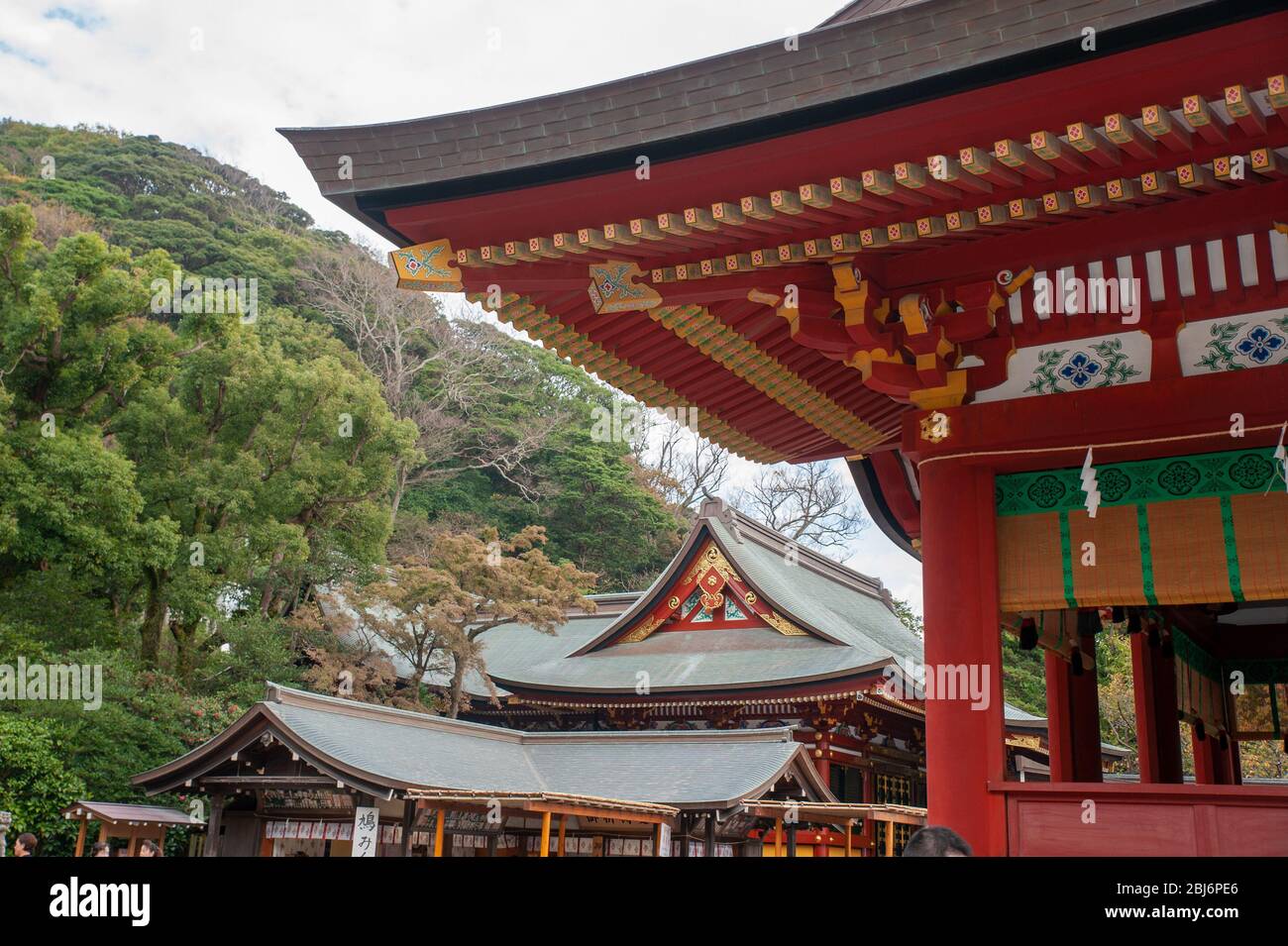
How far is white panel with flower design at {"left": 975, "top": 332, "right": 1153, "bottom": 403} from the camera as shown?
198 inches

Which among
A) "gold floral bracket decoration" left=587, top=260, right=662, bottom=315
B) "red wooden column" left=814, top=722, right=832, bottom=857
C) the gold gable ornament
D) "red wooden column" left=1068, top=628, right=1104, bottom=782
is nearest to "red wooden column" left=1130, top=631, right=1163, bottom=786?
"red wooden column" left=1068, top=628, right=1104, bottom=782

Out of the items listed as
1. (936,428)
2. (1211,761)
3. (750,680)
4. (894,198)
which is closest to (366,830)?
(750,680)

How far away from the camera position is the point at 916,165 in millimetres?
4082

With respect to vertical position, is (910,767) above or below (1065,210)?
below

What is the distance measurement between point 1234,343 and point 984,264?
1.17 m

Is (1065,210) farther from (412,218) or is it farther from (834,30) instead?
(412,218)

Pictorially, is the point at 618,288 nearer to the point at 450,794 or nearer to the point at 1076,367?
the point at 1076,367

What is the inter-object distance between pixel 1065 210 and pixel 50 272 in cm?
Answer: 1744

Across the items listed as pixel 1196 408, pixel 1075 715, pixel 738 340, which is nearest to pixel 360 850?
pixel 1075 715

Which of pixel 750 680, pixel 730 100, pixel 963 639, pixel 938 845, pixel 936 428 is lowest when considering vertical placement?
pixel 938 845

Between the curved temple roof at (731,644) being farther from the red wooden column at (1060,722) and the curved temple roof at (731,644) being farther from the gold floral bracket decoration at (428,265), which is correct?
the gold floral bracket decoration at (428,265)

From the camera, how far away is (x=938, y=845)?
2305mm

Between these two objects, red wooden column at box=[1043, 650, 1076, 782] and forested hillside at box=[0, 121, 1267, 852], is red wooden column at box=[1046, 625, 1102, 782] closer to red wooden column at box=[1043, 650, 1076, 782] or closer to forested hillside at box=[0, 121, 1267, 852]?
red wooden column at box=[1043, 650, 1076, 782]

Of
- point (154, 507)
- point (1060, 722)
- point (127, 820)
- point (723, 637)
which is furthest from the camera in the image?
point (723, 637)
